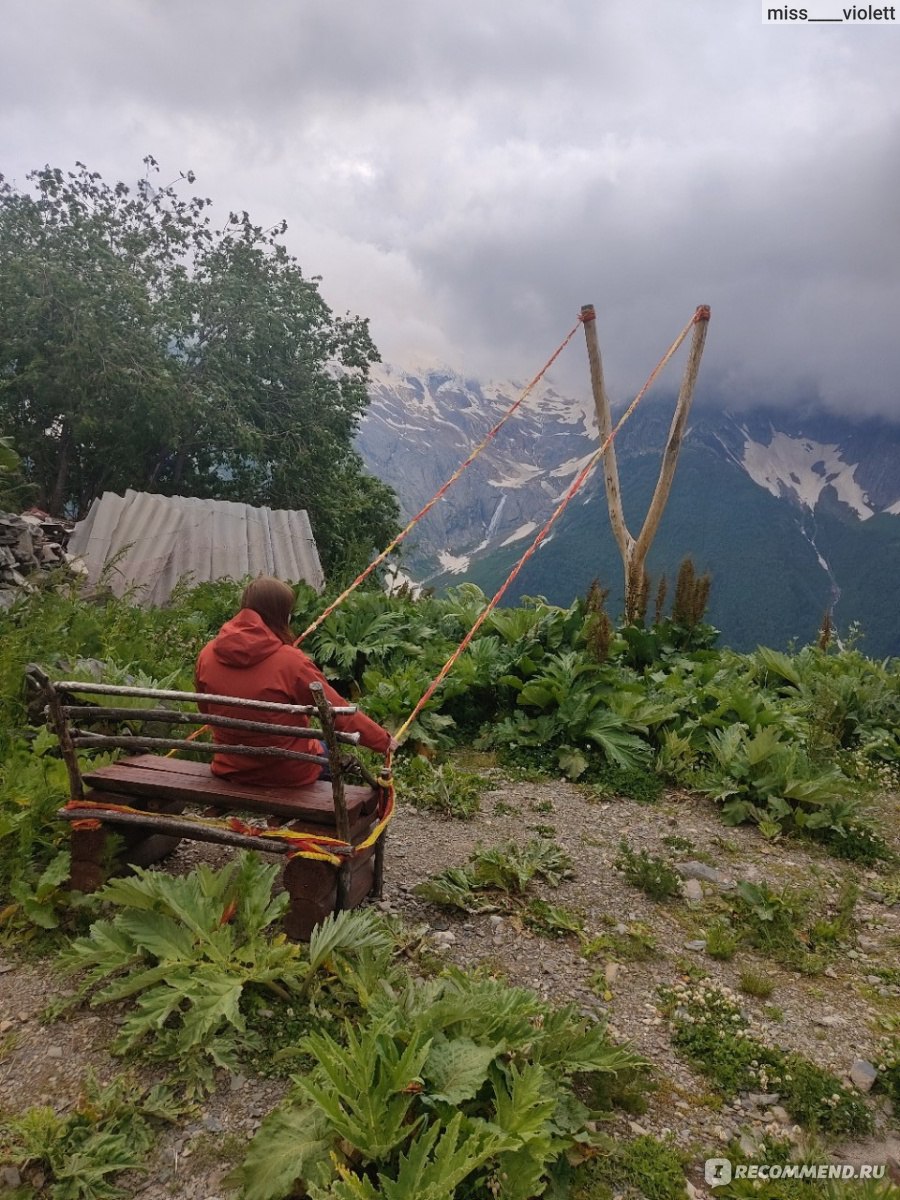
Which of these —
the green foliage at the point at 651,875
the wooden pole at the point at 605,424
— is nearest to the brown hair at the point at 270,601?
the green foliage at the point at 651,875

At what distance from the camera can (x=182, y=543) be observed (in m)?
11.6

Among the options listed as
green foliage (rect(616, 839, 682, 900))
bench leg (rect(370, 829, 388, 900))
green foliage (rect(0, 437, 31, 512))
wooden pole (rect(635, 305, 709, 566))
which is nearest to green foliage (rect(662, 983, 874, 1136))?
green foliage (rect(616, 839, 682, 900))

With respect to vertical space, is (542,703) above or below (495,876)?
above

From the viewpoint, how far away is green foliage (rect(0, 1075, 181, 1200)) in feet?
7.57

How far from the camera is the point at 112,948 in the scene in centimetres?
316

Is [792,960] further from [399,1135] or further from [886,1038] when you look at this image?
[399,1135]

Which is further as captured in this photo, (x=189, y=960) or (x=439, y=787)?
(x=439, y=787)

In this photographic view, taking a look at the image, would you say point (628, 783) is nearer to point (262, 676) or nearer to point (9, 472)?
point (262, 676)

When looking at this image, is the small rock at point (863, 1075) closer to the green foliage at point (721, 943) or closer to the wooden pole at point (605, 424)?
A: the green foliage at point (721, 943)

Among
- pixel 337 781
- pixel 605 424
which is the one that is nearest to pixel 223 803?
pixel 337 781

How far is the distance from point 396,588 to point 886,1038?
8.68 metres

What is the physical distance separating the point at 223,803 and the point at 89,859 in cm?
81

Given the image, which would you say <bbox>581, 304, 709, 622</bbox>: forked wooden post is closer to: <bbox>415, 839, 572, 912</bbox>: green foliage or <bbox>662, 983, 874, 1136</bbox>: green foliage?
<bbox>415, 839, 572, 912</bbox>: green foliage

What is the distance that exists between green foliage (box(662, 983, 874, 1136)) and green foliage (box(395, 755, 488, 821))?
2561mm
